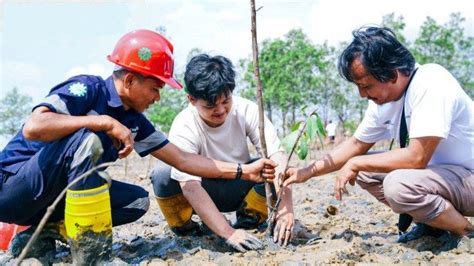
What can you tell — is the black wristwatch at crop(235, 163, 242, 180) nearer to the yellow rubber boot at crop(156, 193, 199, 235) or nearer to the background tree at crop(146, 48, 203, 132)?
the yellow rubber boot at crop(156, 193, 199, 235)

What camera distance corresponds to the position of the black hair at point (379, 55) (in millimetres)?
2309

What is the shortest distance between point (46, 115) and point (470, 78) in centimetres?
2761

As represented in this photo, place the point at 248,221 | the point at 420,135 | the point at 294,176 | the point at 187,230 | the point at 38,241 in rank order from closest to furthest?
the point at 420,135
the point at 38,241
the point at 294,176
the point at 187,230
the point at 248,221

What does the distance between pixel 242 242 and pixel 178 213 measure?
620 mm

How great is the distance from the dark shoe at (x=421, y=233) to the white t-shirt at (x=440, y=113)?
0.35 m

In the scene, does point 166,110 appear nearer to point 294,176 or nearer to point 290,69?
point 290,69

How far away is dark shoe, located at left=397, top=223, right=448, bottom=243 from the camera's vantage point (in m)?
2.53

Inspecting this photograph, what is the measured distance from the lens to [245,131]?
294 cm

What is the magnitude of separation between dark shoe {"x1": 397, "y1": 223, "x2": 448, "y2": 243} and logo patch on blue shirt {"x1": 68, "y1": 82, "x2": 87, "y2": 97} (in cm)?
174

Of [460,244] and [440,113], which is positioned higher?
[440,113]

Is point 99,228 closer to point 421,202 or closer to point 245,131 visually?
point 245,131

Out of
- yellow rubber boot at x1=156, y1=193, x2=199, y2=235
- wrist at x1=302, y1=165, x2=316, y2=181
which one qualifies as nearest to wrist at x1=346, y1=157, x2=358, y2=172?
wrist at x1=302, y1=165, x2=316, y2=181

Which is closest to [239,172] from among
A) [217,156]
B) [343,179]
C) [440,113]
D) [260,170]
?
[260,170]

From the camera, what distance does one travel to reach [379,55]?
2299 millimetres
